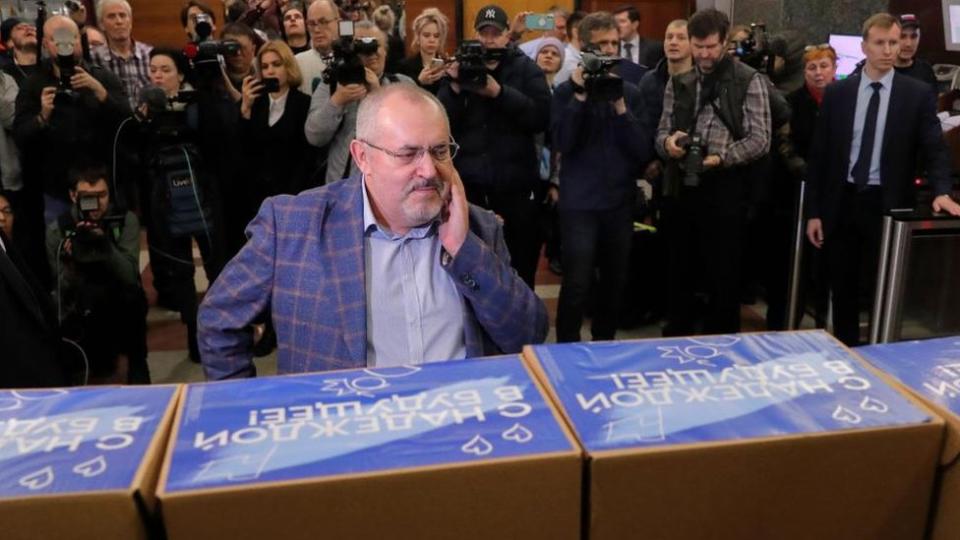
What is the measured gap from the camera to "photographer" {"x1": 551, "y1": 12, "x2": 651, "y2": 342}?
11.8ft

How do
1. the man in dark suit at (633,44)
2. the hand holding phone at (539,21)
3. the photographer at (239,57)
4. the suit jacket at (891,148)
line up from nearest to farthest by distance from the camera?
the suit jacket at (891,148)
the photographer at (239,57)
the man in dark suit at (633,44)
the hand holding phone at (539,21)

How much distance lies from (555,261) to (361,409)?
4553 mm

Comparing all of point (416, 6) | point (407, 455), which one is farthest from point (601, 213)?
point (416, 6)

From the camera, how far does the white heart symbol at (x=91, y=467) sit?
0.80 meters

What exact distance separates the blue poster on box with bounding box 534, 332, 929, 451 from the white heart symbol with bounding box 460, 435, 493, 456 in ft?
0.32

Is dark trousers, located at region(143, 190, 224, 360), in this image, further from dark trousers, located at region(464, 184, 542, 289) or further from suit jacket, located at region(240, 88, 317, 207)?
dark trousers, located at region(464, 184, 542, 289)

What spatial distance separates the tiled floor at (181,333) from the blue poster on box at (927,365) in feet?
9.96

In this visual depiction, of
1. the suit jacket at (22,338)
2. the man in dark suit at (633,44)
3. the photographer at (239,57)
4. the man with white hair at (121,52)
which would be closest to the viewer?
the suit jacket at (22,338)

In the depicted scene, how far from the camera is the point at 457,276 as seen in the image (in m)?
1.63

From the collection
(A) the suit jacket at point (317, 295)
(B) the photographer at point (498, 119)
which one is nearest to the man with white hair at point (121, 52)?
(B) the photographer at point (498, 119)

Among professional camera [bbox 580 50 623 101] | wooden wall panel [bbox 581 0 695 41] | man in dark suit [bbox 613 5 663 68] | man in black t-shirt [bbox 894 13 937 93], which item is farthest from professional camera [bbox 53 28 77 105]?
wooden wall panel [bbox 581 0 695 41]

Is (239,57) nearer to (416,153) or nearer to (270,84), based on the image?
(270,84)

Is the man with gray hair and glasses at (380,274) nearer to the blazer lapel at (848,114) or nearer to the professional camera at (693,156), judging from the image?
the professional camera at (693,156)

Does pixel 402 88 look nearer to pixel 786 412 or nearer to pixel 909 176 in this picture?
pixel 786 412
